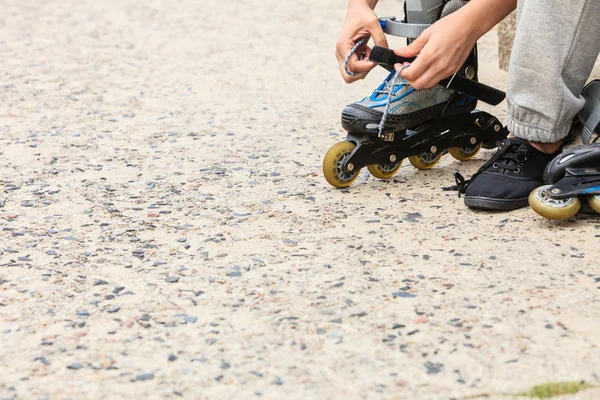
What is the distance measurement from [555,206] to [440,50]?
0.51 m

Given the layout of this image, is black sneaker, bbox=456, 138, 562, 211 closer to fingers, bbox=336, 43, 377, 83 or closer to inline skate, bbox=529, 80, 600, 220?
inline skate, bbox=529, 80, 600, 220

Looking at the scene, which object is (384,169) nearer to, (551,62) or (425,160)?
(425,160)

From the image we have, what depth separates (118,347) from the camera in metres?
1.53

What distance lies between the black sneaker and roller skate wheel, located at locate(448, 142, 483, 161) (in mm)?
333

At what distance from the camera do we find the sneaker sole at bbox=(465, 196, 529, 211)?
2.08 meters

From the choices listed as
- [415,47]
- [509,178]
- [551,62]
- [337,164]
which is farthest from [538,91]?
[337,164]

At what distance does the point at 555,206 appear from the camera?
1905 mm

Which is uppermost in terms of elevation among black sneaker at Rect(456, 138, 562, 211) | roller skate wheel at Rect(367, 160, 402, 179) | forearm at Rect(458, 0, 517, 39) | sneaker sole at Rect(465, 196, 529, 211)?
forearm at Rect(458, 0, 517, 39)

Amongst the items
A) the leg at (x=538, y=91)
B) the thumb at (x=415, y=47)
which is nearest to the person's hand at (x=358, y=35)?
the thumb at (x=415, y=47)

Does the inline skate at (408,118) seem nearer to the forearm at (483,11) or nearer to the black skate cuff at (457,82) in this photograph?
the black skate cuff at (457,82)

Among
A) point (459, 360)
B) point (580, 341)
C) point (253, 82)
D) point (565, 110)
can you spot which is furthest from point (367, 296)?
point (253, 82)

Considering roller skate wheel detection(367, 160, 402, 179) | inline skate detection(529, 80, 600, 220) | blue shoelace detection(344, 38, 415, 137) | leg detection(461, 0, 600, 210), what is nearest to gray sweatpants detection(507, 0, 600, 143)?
leg detection(461, 0, 600, 210)

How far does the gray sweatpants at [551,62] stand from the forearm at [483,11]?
7 centimetres

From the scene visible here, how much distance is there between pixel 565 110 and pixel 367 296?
78cm
